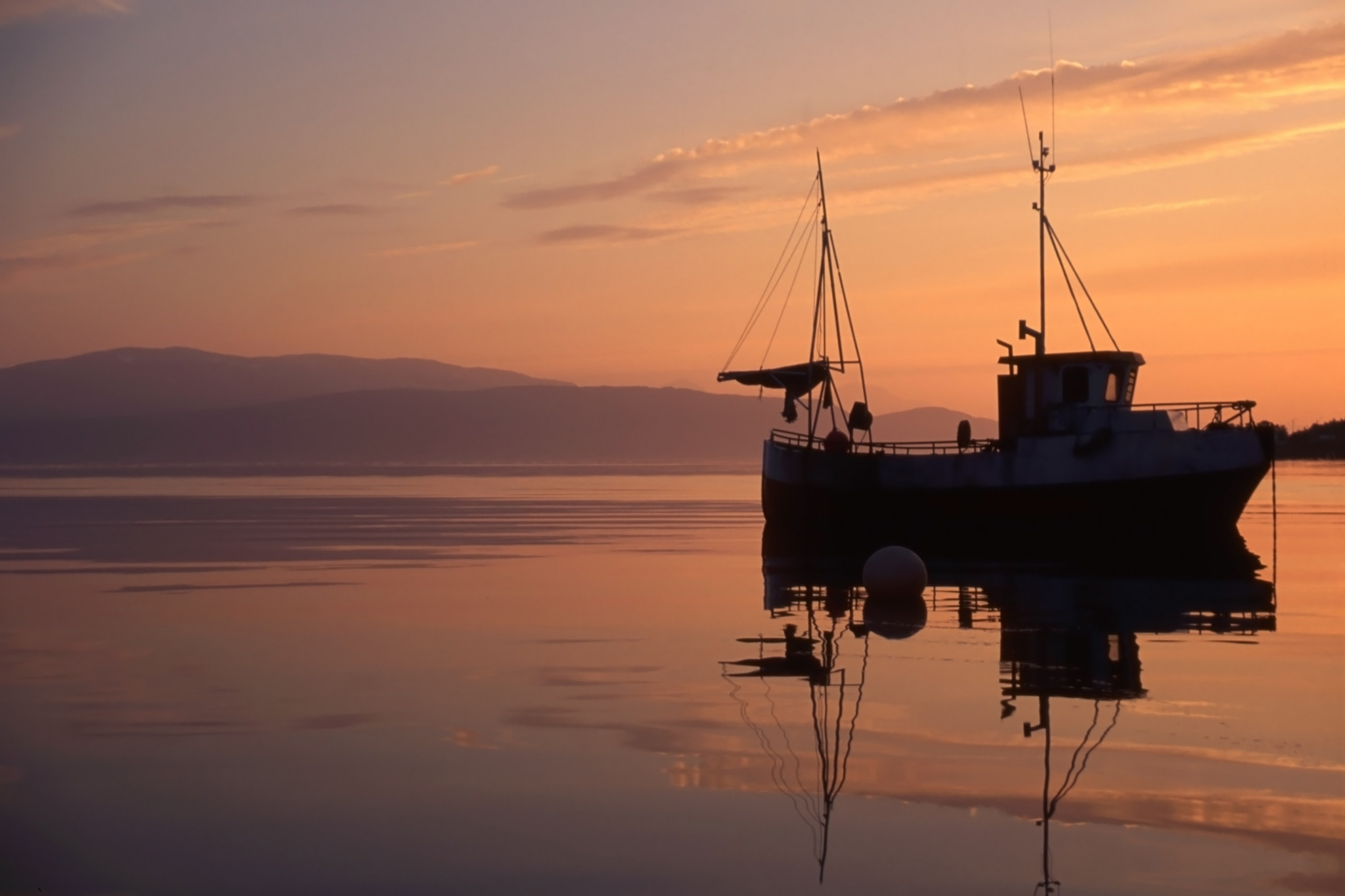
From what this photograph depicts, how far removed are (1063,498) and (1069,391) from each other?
337cm

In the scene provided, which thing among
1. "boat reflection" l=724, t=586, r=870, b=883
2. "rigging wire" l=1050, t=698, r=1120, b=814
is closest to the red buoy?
"boat reflection" l=724, t=586, r=870, b=883

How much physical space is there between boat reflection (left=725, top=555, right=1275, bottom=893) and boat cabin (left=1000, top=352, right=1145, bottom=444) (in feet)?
20.8

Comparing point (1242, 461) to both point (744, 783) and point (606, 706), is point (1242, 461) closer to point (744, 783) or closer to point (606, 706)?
point (606, 706)

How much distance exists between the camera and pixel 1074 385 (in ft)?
128

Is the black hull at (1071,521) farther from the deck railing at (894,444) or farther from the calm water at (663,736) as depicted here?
the calm water at (663,736)

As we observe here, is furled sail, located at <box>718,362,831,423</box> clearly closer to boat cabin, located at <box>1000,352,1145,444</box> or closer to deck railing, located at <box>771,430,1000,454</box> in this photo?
deck railing, located at <box>771,430,1000,454</box>

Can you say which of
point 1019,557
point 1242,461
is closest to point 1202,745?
point 1019,557

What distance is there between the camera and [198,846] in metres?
9.83

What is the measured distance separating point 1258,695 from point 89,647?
14129 mm

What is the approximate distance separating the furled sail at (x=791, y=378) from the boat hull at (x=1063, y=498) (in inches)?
380

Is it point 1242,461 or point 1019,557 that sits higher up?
point 1242,461

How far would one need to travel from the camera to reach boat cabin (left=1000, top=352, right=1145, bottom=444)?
38906 mm

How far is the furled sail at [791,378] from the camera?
50281mm

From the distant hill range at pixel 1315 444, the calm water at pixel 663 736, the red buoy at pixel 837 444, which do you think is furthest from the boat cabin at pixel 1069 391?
the distant hill range at pixel 1315 444
